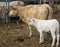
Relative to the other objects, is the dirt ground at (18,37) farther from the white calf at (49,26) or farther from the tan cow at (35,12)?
the tan cow at (35,12)

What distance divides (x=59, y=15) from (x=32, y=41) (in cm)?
473

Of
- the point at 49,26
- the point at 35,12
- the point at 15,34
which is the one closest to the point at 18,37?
the point at 15,34

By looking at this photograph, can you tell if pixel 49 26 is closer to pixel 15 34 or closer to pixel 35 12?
pixel 35 12

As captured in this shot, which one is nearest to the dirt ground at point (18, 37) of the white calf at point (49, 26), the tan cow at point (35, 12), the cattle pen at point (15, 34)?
the cattle pen at point (15, 34)

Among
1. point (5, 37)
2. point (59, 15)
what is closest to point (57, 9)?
point (59, 15)

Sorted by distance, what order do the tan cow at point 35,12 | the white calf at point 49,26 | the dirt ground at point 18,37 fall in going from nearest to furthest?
the white calf at point 49,26
the dirt ground at point 18,37
the tan cow at point 35,12

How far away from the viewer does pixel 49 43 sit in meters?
8.22

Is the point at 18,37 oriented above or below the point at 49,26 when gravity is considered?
below

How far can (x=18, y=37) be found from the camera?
916 centimetres

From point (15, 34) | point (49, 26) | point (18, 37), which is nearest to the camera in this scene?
point (49, 26)

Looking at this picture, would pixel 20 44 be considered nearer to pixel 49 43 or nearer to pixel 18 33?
pixel 49 43

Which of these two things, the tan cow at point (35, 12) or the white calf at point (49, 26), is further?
the tan cow at point (35, 12)

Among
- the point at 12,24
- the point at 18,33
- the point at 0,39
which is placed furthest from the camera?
the point at 12,24

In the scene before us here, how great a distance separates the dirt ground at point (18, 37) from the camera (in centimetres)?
819
